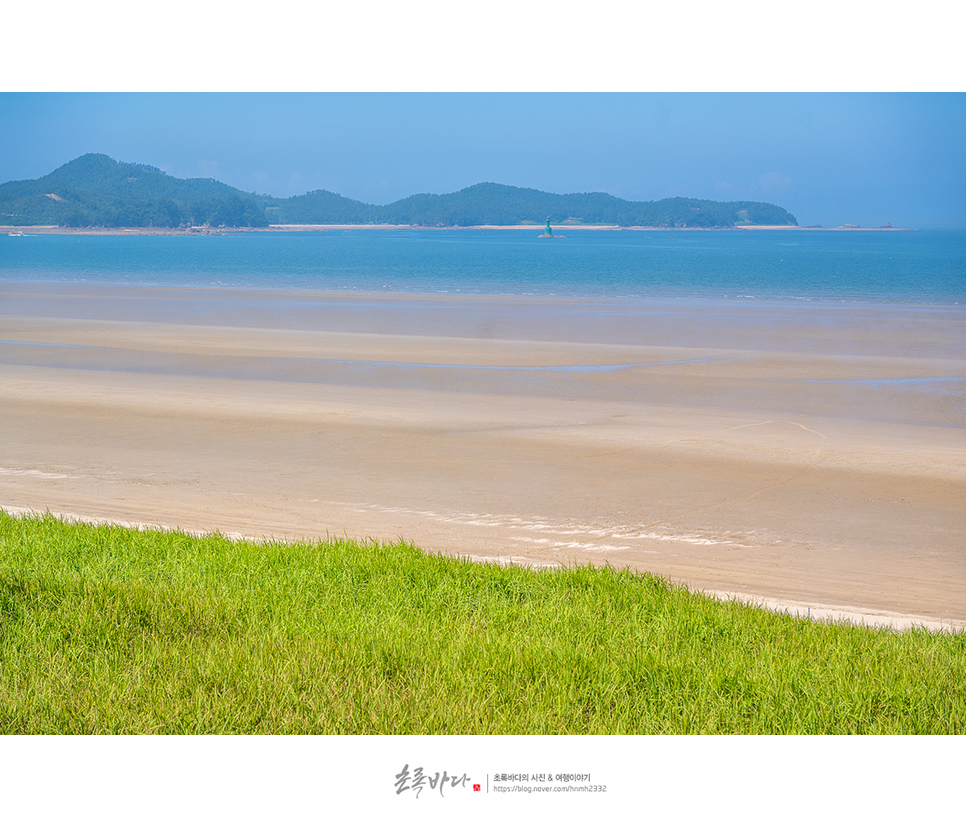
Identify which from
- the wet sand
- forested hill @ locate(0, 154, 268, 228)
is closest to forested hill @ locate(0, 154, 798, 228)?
forested hill @ locate(0, 154, 268, 228)

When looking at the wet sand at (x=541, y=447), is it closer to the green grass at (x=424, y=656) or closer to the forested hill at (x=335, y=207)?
the green grass at (x=424, y=656)

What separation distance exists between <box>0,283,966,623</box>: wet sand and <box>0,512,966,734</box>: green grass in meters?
1.69

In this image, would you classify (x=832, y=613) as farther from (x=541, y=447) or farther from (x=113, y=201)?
(x=113, y=201)

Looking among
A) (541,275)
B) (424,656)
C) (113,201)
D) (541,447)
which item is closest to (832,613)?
(424,656)

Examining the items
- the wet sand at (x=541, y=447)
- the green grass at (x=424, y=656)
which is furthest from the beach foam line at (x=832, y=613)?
the green grass at (x=424, y=656)

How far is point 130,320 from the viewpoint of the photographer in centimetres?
2961

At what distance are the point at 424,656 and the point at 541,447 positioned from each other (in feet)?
26.2

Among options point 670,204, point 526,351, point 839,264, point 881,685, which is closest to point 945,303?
point 526,351

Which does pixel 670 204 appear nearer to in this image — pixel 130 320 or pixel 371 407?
pixel 130 320

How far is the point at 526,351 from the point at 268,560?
55.3 ft

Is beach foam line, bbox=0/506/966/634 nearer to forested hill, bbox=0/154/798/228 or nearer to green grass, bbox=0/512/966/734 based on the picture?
green grass, bbox=0/512/966/734

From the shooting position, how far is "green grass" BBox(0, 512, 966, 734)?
139 inches

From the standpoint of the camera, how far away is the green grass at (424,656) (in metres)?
3.54

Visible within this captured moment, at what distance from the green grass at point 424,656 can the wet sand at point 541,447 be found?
169 cm
